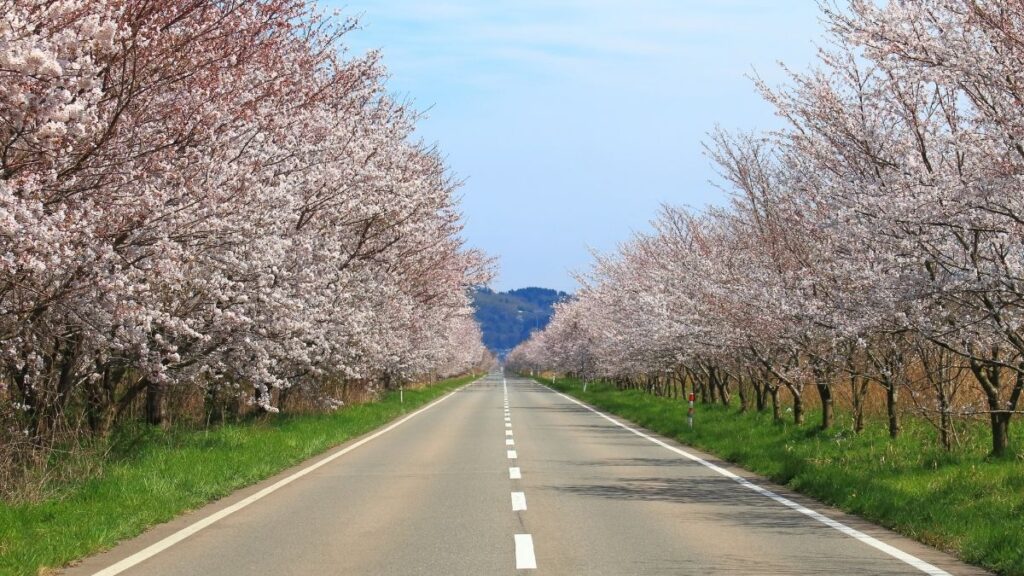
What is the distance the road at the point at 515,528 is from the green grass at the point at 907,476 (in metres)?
0.33

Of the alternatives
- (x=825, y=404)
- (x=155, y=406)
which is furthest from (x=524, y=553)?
(x=155, y=406)

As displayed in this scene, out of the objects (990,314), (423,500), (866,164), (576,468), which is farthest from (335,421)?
(990,314)

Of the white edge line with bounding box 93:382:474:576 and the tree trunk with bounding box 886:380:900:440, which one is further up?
the tree trunk with bounding box 886:380:900:440

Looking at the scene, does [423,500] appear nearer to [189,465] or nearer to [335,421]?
[189,465]

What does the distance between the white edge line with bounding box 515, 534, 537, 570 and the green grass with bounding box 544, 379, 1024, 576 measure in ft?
11.7

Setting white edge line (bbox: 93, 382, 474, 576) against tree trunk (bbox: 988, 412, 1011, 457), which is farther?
tree trunk (bbox: 988, 412, 1011, 457)

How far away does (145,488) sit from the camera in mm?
11820

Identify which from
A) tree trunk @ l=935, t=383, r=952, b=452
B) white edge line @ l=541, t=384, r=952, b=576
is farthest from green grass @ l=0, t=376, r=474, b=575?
tree trunk @ l=935, t=383, r=952, b=452

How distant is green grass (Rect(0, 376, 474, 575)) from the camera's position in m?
8.55

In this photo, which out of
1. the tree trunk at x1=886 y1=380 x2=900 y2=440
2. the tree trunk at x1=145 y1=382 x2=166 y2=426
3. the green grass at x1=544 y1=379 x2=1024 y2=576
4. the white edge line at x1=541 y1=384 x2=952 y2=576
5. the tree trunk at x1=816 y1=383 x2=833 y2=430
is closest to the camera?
the white edge line at x1=541 y1=384 x2=952 y2=576

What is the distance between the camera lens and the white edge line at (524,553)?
802 cm

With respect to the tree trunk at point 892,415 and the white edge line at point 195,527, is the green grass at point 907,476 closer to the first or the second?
the tree trunk at point 892,415

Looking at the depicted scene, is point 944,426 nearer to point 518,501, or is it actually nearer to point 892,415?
point 892,415

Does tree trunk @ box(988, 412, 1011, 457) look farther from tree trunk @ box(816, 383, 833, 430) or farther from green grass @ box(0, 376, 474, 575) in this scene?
green grass @ box(0, 376, 474, 575)
